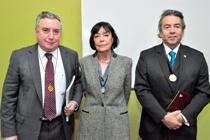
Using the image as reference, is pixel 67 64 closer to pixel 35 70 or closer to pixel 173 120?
pixel 35 70

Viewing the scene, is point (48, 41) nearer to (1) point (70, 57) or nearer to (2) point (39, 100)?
(1) point (70, 57)

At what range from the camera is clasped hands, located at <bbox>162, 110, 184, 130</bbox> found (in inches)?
81.4

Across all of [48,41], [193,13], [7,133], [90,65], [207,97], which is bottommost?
[7,133]

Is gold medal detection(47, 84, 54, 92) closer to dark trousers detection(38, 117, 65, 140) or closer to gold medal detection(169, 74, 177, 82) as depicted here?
dark trousers detection(38, 117, 65, 140)

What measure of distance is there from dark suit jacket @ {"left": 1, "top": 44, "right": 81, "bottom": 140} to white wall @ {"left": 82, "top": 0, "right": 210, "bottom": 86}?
68 centimetres

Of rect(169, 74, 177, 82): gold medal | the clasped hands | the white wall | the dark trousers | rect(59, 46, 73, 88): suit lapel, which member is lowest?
the dark trousers

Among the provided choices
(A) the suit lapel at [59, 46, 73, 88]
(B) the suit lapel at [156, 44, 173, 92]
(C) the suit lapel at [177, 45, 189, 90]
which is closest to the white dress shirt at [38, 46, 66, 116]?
(A) the suit lapel at [59, 46, 73, 88]

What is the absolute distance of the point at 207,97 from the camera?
7.11ft

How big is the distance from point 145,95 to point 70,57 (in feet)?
2.06

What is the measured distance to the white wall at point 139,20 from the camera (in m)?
2.56

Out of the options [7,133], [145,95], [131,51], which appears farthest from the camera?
[131,51]

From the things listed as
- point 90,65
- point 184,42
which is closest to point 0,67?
point 90,65

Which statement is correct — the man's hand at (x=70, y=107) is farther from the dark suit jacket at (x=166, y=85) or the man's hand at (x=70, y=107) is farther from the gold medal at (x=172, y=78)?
the gold medal at (x=172, y=78)

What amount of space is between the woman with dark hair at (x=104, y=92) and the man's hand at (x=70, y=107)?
91 mm
